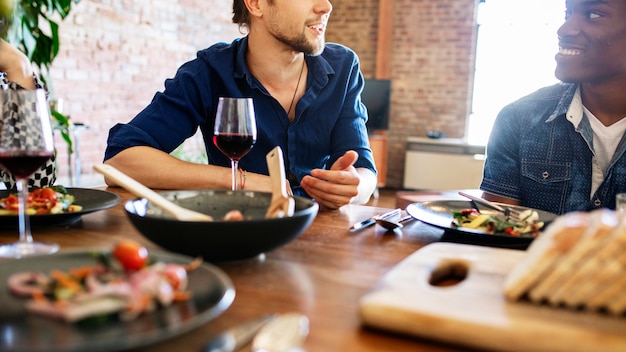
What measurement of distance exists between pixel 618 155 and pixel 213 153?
51.8 inches

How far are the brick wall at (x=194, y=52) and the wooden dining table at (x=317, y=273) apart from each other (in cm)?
371

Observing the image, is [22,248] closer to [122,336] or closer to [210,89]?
[122,336]

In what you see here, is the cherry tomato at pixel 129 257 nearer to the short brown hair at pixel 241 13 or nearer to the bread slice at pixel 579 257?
the bread slice at pixel 579 257

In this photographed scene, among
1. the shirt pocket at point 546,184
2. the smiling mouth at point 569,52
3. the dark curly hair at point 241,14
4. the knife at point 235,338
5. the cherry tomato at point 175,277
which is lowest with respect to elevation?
the shirt pocket at point 546,184

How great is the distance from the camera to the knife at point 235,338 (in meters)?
0.52

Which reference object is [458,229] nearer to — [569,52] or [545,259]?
[545,259]

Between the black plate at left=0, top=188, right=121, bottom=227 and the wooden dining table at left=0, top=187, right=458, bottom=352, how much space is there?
17 mm

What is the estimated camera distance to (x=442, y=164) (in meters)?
6.70

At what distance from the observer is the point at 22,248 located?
868 mm

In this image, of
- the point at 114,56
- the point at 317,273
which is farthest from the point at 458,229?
the point at 114,56

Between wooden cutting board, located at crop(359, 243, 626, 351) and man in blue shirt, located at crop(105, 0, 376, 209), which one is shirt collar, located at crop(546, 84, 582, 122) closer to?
man in blue shirt, located at crop(105, 0, 376, 209)

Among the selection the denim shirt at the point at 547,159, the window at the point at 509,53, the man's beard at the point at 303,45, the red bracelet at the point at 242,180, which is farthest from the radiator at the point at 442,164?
the red bracelet at the point at 242,180

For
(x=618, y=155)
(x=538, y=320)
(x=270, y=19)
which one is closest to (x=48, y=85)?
(x=270, y=19)

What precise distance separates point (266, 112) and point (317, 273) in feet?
3.67
